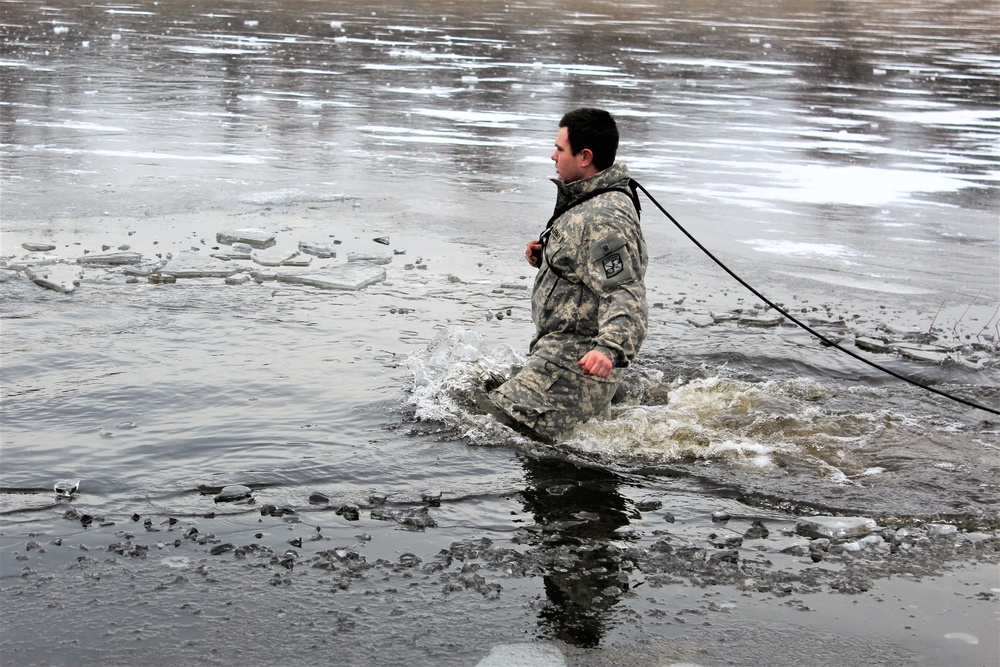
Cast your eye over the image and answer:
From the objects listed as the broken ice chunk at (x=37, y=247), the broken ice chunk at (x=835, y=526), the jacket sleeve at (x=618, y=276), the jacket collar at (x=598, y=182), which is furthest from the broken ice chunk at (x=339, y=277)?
the broken ice chunk at (x=835, y=526)

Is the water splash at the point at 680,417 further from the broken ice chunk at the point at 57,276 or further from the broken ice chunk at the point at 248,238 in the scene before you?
the broken ice chunk at the point at 248,238

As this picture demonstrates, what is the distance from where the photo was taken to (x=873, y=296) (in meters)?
8.75

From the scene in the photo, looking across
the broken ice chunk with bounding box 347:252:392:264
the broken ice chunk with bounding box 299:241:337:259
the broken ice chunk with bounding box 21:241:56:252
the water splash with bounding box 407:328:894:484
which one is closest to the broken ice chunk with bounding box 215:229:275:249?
the broken ice chunk with bounding box 299:241:337:259

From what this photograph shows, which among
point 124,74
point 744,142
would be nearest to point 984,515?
point 744,142

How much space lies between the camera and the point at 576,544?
15.0 feet

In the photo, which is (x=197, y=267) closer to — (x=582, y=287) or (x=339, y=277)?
(x=339, y=277)

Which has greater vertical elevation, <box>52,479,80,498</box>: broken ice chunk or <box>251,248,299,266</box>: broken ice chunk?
<box>251,248,299,266</box>: broken ice chunk

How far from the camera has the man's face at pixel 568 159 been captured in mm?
5410

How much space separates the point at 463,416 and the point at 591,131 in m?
1.58

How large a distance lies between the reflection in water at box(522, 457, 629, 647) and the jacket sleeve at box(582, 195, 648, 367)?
0.58m

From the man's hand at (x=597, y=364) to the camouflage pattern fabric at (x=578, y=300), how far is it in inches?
9.9

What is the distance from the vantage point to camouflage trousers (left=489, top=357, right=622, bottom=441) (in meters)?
5.61

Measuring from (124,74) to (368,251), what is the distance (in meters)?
12.0

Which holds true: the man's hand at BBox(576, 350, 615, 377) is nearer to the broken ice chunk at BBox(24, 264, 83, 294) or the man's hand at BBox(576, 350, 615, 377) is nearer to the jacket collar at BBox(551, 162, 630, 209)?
the jacket collar at BBox(551, 162, 630, 209)
